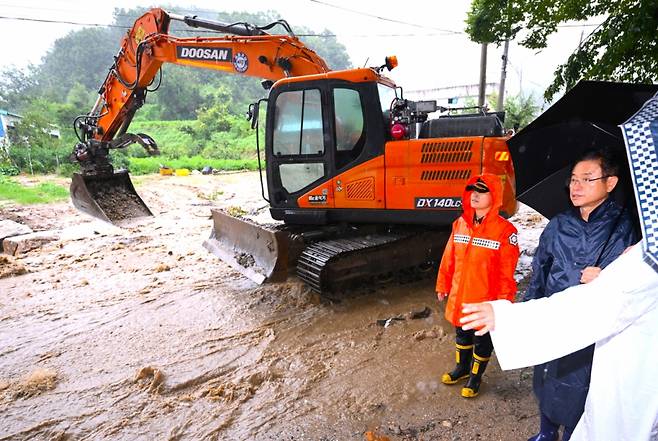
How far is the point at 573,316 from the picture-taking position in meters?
1.29

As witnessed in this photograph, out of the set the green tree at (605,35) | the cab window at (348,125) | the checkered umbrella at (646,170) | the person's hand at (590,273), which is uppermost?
the green tree at (605,35)

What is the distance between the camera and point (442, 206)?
13.4ft

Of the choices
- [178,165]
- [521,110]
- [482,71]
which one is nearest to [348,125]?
[482,71]

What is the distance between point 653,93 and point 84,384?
3863mm

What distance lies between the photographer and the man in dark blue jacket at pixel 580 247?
1716 mm

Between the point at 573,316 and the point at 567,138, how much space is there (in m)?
1.09

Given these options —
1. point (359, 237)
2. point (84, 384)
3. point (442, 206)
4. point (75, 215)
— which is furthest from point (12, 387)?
point (75, 215)

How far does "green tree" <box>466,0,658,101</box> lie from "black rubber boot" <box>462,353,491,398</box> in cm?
290

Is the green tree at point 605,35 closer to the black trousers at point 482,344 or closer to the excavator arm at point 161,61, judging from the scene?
the excavator arm at point 161,61

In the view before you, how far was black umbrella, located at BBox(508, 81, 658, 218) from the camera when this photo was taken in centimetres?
169

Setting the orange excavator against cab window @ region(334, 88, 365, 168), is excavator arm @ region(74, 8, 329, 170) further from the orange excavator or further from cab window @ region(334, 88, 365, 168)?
cab window @ region(334, 88, 365, 168)

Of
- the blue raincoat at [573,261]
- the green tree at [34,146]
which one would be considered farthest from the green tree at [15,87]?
the blue raincoat at [573,261]

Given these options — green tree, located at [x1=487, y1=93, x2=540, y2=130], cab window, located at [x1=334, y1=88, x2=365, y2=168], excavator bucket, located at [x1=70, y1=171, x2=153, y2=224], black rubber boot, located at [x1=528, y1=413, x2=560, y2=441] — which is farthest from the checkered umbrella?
green tree, located at [x1=487, y1=93, x2=540, y2=130]

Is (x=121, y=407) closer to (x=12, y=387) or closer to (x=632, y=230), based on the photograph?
(x=12, y=387)
